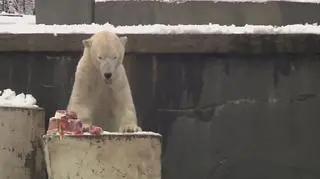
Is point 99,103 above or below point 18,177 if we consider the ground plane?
above

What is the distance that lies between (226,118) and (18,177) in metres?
1.98

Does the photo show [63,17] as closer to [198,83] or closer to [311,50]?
[198,83]

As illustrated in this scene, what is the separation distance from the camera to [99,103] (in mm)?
5242

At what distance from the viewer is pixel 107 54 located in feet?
16.0

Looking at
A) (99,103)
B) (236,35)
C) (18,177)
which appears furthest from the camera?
(236,35)

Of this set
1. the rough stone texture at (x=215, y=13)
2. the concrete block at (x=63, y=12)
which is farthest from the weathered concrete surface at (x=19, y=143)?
the rough stone texture at (x=215, y=13)

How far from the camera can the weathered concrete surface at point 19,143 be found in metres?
5.50

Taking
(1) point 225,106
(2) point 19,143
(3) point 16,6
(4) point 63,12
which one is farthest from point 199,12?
(3) point 16,6

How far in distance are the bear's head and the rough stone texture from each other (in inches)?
69.7

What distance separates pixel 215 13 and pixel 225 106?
38.0 inches

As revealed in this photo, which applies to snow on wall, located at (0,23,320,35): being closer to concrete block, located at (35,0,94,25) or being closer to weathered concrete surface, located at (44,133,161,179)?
concrete block, located at (35,0,94,25)

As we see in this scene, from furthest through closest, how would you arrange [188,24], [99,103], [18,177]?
[188,24]
[18,177]
[99,103]

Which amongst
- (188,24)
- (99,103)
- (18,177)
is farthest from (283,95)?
(18,177)

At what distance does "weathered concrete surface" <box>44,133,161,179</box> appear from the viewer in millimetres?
4533
